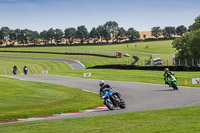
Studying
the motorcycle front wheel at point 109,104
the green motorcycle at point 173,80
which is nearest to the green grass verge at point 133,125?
the motorcycle front wheel at point 109,104

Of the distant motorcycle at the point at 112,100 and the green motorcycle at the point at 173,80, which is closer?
the distant motorcycle at the point at 112,100

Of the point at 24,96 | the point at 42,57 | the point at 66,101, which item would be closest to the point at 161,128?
the point at 66,101

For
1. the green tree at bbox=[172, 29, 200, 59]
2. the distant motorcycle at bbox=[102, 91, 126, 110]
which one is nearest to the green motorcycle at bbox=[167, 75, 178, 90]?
the distant motorcycle at bbox=[102, 91, 126, 110]

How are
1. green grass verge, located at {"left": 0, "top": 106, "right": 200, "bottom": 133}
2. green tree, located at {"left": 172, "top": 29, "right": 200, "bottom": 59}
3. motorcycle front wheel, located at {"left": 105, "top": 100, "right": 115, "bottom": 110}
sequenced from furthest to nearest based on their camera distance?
green tree, located at {"left": 172, "top": 29, "right": 200, "bottom": 59} < motorcycle front wheel, located at {"left": 105, "top": 100, "right": 115, "bottom": 110} < green grass verge, located at {"left": 0, "top": 106, "right": 200, "bottom": 133}

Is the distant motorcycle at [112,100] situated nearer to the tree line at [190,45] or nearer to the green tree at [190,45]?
the tree line at [190,45]

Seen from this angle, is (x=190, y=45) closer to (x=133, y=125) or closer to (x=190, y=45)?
(x=190, y=45)

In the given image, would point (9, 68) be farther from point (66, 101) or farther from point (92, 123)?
point (92, 123)

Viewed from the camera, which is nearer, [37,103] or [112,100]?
[112,100]

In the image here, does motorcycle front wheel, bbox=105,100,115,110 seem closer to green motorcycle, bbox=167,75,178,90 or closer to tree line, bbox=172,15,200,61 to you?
green motorcycle, bbox=167,75,178,90

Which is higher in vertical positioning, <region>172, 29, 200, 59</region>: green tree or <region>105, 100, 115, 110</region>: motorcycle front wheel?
<region>172, 29, 200, 59</region>: green tree

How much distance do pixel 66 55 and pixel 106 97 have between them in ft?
309

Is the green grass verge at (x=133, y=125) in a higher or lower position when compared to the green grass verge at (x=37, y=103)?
higher

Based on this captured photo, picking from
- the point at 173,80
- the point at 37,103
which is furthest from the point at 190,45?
the point at 37,103

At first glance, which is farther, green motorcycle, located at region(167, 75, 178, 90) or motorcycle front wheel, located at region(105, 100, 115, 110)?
green motorcycle, located at region(167, 75, 178, 90)
